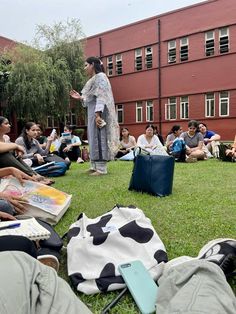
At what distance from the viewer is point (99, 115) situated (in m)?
5.13

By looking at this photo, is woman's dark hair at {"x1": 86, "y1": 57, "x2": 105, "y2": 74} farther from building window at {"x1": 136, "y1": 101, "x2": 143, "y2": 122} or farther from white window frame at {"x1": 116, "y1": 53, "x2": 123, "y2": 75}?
white window frame at {"x1": 116, "y1": 53, "x2": 123, "y2": 75}

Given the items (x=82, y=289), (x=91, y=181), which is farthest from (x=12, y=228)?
(x=91, y=181)

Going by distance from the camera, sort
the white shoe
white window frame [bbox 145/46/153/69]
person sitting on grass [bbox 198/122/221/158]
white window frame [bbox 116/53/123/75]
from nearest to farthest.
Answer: the white shoe
person sitting on grass [bbox 198/122/221/158]
white window frame [bbox 145/46/153/69]
white window frame [bbox 116/53/123/75]

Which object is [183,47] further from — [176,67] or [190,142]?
[190,142]

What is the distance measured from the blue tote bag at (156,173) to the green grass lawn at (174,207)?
0.10 metres

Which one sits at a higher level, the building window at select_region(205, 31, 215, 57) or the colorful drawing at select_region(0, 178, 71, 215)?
the building window at select_region(205, 31, 215, 57)

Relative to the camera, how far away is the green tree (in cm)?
1833

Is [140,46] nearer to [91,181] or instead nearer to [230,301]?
[91,181]

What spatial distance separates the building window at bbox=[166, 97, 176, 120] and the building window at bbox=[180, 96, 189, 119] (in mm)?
487

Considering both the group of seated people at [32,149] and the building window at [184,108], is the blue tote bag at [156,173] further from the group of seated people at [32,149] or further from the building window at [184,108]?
the building window at [184,108]

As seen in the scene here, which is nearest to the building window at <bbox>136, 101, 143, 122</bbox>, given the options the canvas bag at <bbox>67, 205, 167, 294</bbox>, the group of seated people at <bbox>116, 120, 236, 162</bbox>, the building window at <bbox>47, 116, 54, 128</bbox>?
the building window at <bbox>47, 116, 54, 128</bbox>

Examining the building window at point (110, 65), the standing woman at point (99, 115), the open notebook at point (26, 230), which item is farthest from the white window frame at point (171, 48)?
the open notebook at point (26, 230)

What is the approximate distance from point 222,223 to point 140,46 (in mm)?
20786

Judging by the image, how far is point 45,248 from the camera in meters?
1.93
